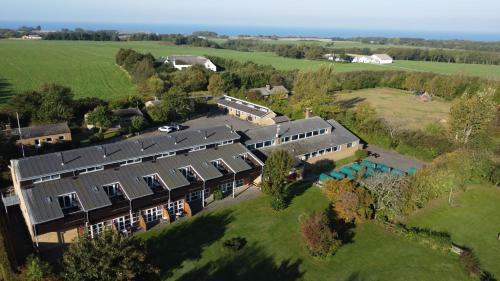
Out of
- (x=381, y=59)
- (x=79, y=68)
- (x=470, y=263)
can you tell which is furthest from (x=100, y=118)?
(x=381, y=59)

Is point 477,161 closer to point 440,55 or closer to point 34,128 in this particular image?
point 34,128

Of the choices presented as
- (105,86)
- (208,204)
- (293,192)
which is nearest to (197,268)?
(208,204)

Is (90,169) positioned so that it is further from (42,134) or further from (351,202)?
(351,202)

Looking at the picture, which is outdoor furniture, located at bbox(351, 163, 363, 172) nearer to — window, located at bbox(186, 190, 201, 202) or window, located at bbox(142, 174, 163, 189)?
window, located at bbox(186, 190, 201, 202)

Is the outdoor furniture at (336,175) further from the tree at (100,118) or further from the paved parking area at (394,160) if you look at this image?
the tree at (100,118)

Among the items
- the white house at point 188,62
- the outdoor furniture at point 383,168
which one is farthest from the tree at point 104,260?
the white house at point 188,62

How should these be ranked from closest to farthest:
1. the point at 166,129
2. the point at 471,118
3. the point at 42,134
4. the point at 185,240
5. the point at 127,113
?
the point at 185,240 < the point at 42,134 < the point at 471,118 < the point at 166,129 < the point at 127,113
